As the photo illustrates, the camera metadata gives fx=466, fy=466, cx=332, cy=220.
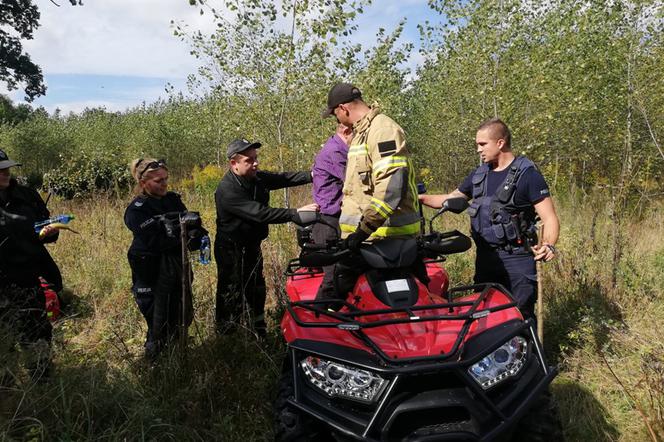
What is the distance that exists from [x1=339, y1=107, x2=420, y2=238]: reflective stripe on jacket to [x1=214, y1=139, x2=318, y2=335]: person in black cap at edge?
3.32 ft

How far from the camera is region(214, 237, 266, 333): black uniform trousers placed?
14.1 ft

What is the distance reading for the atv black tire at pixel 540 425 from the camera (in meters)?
2.13

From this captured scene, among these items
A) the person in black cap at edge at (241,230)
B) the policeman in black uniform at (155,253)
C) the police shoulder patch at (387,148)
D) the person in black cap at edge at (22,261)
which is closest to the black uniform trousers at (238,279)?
the person in black cap at edge at (241,230)

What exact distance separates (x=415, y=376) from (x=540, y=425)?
67 cm

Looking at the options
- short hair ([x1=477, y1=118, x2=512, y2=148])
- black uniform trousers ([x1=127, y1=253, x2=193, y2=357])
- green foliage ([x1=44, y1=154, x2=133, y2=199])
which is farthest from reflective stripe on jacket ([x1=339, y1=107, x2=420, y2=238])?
green foliage ([x1=44, y1=154, x2=133, y2=199])

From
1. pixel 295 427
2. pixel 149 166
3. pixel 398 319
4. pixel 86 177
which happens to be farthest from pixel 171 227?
pixel 86 177

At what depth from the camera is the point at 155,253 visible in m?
3.86

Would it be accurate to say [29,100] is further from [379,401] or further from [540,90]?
[379,401]

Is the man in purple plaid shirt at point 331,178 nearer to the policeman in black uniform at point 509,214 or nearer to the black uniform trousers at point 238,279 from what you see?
the black uniform trousers at point 238,279

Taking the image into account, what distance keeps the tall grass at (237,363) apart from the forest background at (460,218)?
0.06 ft

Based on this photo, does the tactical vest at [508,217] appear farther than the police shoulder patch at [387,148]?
Yes

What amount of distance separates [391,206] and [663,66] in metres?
9.21

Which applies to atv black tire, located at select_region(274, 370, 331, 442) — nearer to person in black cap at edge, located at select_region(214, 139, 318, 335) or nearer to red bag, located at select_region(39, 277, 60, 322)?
person in black cap at edge, located at select_region(214, 139, 318, 335)

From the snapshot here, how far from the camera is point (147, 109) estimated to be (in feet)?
109
